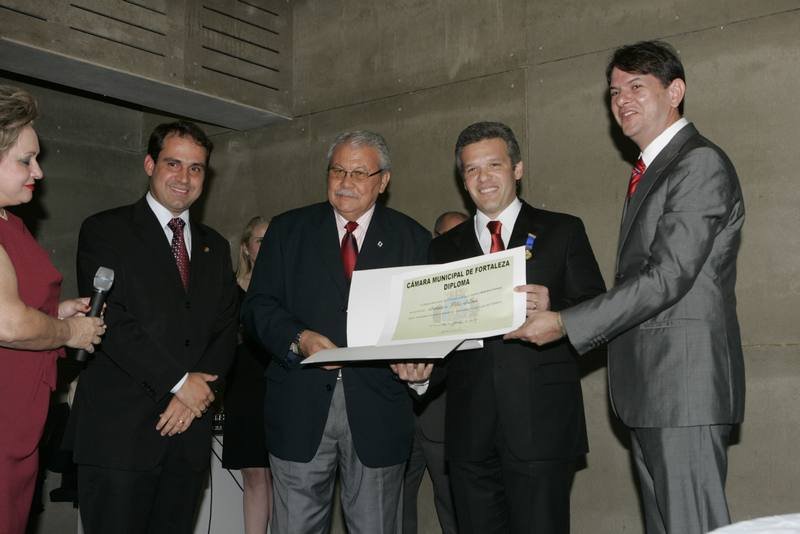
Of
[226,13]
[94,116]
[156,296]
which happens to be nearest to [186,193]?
[156,296]

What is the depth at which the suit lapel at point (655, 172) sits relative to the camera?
2.74m

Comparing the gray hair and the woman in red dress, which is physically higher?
the gray hair

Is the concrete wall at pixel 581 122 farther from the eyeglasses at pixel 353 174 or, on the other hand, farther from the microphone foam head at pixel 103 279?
the microphone foam head at pixel 103 279

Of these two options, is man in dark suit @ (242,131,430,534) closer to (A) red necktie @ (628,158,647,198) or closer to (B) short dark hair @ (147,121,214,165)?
(B) short dark hair @ (147,121,214,165)

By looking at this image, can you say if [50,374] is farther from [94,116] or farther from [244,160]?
[94,116]

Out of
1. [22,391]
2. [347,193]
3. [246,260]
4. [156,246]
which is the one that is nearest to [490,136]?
[347,193]

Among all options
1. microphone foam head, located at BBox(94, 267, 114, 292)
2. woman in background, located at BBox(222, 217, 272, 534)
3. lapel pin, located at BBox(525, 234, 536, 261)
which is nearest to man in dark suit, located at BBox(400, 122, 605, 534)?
lapel pin, located at BBox(525, 234, 536, 261)

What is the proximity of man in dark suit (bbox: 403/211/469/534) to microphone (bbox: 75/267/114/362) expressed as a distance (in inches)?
68.2

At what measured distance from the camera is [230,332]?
3482 millimetres

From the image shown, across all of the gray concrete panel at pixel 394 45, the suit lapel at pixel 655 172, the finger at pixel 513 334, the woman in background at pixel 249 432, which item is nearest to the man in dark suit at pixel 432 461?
the woman in background at pixel 249 432

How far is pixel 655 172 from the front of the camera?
275 centimetres

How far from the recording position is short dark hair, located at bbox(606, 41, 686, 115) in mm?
2863

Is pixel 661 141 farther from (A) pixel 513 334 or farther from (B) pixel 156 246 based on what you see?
(B) pixel 156 246

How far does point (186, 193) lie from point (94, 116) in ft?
12.3
